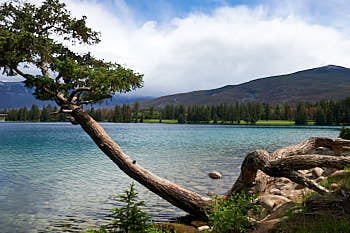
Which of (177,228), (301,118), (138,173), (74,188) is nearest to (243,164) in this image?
(177,228)

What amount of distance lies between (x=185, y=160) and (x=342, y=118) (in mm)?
147096

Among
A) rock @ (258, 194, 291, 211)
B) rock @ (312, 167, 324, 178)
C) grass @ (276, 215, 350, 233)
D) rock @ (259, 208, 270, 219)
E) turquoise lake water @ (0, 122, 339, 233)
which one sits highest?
grass @ (276, 215, 350, 233)

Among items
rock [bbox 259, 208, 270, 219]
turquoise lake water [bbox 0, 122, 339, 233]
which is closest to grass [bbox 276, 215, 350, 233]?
rock [bbox 259, 208, 270, 219]

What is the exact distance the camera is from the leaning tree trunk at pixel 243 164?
26.7 feet

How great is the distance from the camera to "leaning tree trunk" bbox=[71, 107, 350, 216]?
8.12 meters

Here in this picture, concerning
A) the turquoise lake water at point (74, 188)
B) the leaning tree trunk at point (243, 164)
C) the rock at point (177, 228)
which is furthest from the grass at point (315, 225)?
the turquoise lake water at point (74, 188)

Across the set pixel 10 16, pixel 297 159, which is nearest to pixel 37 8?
pixel 10 16

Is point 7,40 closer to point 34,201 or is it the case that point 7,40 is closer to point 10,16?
point 10,16

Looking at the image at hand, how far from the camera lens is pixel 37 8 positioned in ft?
27.9

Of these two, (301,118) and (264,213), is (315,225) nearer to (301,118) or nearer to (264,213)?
(264,213)

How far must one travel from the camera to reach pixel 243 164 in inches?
405

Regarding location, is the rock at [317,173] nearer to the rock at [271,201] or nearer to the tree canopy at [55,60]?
the rock at [271,201]

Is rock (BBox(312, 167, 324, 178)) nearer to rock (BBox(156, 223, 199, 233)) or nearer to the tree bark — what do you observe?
the tree bark

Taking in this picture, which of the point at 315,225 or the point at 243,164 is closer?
the point at 315,225
